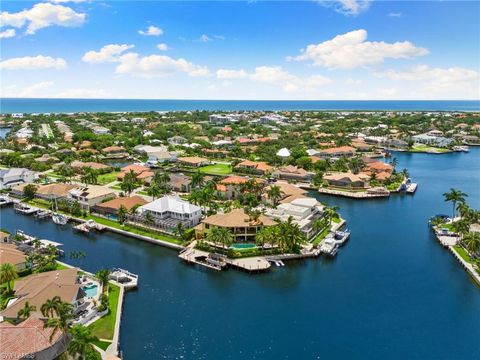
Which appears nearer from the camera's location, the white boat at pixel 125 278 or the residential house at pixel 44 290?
the residential house at pixel 44 290

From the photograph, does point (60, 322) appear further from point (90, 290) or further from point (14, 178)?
point (14, 178)

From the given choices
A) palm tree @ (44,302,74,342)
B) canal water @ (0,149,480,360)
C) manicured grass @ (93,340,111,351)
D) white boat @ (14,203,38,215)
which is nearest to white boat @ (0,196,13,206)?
white boat @ (14,203,38,215)

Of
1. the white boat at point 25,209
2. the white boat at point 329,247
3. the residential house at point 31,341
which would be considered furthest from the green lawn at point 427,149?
the residential house at point 31,341

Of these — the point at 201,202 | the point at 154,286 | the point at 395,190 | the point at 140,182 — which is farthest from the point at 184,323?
the point at 395,190

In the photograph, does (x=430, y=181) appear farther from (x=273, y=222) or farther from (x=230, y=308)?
(x=230, y=308)

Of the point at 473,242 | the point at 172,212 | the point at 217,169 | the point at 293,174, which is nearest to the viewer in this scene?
the point at 473,242

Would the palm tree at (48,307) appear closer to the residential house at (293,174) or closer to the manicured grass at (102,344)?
the manicured grass at (102,344)

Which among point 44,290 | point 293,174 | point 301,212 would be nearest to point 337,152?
point 293,174
